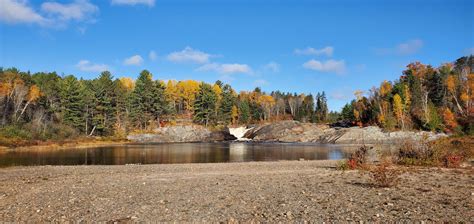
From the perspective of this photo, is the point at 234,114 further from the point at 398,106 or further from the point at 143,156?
the point at 143,156

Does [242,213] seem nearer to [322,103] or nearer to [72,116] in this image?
[72,116]

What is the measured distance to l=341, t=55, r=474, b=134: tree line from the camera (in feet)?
304

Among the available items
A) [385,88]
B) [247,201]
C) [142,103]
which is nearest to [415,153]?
[247,201]

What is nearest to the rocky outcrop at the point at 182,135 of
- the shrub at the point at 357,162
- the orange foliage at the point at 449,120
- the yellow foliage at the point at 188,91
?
the yellow foliage at the point at 188,91

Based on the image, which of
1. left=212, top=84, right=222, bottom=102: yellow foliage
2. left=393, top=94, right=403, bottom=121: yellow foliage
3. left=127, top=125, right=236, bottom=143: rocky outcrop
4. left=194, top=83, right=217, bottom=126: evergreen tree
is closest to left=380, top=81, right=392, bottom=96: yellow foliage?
left=393, top=94, right=403, bottom=121: yellow foliage

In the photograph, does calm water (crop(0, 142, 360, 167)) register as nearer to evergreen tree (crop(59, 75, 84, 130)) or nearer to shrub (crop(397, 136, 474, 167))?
shrub (crop(397, 136, 474, 167))

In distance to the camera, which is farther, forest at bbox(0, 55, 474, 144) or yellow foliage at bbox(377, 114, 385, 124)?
yellow foliage at bbox(377, 114, 385, 124)

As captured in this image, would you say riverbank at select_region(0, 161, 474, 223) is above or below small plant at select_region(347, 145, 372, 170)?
below

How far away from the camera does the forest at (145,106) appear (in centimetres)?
8125

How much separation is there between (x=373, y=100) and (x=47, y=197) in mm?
116418

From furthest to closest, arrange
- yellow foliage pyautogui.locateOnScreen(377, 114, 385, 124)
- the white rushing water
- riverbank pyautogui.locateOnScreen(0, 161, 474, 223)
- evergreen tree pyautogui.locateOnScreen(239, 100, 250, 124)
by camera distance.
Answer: evergreen tree pyautogui.locateOnScreen(239, 100, 250, 124) < the white rushing water < yellow foliage pyautogui.locateOnScreen(377, 114, 385, 124) < riverbank pyautogui.locateOnScreen(0, 161, 474, 223)

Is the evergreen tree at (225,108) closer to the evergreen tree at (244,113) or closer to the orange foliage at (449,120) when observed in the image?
the evergreen tree at (244,113)

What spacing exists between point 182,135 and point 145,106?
1675 cm

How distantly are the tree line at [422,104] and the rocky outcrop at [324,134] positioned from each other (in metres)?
7.88
